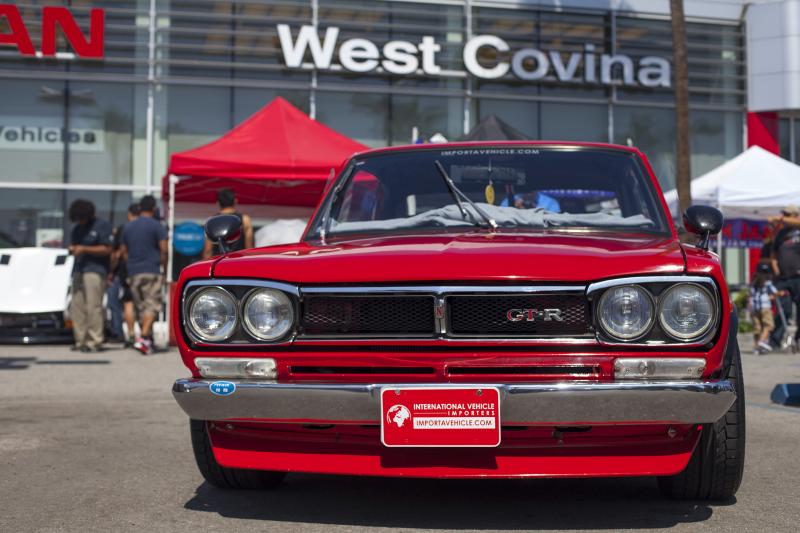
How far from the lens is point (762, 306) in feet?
42.0

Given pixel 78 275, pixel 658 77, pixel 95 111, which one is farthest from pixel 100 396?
pixel 658 77

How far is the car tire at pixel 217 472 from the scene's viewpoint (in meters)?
4.27

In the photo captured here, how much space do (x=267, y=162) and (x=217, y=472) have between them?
8.44m

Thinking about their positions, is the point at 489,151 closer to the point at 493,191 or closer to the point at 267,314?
the point at 493,191

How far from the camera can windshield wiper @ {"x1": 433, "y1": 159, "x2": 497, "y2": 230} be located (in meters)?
4.59

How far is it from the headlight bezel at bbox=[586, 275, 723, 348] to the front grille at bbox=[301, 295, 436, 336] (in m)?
0.51

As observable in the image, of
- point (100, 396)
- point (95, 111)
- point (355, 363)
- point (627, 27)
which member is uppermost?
point (627, 27)

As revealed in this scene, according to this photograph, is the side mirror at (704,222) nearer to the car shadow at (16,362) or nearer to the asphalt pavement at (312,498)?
the asphalt pavement at (312,498)

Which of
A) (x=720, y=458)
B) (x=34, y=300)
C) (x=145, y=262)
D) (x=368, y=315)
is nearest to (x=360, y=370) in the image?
(x=368, y=315)

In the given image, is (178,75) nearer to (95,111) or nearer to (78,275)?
(95,111)

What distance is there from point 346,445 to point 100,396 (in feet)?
16.3

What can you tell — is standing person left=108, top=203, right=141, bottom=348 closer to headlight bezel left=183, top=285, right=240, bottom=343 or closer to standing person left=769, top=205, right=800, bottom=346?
standing person left=769, top=205, right=800, bottom=346

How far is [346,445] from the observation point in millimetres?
3705

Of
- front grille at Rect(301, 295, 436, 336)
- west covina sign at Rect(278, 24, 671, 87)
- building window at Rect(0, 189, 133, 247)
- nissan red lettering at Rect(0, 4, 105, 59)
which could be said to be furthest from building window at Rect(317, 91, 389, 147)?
front grille at Rect(301, 295, 436, 336)
